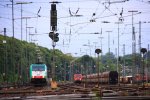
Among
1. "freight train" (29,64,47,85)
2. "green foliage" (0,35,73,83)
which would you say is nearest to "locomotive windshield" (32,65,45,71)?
"freight train" (29,64,47,85)

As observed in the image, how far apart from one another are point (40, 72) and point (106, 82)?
→ 1483 centimetres

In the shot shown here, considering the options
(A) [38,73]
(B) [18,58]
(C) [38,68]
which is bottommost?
(A) [38,73]

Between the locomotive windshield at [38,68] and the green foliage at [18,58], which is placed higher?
the green foliage at [18,58]

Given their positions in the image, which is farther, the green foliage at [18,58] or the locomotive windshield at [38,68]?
the green foliage at [18,58]

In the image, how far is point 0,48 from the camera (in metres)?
102

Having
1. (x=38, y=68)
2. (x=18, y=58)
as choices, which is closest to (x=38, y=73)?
(x=38, y=68)

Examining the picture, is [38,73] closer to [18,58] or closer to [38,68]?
[38,68]

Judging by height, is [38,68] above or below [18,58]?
below

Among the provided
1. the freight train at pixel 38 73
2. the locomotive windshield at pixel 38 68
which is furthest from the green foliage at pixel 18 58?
the freight train at pixel 38 73

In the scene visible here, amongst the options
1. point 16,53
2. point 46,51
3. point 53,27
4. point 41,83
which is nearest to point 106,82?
point 41,83

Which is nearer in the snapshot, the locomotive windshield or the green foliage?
the locomotive windshield

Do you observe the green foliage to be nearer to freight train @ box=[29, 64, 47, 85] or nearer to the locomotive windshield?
the locomotive windshield

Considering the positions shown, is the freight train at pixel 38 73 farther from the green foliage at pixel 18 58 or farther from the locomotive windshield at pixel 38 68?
the green foliage at pixel 18 58

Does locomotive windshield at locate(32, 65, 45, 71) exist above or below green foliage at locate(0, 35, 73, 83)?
below
